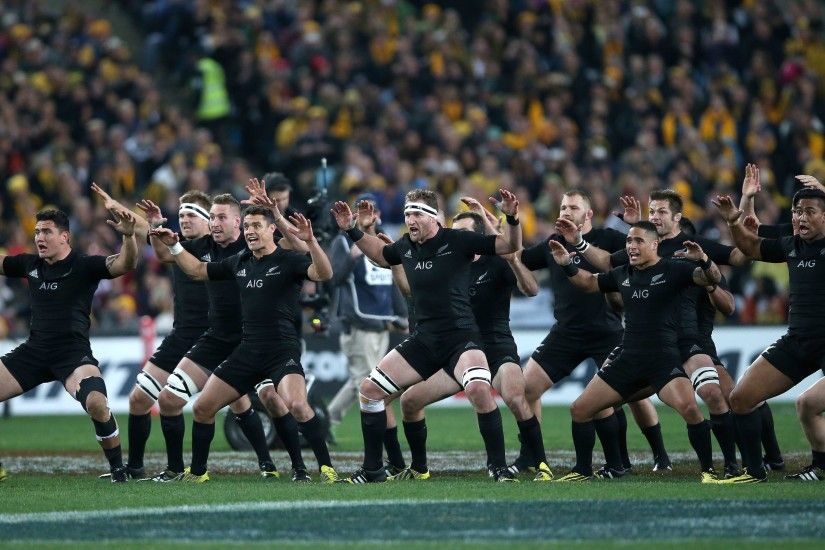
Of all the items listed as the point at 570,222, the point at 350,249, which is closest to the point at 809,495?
the point at 570,222

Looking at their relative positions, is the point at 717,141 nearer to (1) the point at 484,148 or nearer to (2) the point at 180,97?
(1) the point at 484,148

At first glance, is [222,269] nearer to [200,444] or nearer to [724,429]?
[200,444]

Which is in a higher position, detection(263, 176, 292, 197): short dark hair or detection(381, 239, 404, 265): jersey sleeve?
detection(263, 176, 292, 197): short dark hair

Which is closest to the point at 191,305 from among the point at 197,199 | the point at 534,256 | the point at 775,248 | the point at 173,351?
the point at 173,351

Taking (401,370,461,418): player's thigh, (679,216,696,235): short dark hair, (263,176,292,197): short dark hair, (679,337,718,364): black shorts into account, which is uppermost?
(263,176,292,197): short dark hair

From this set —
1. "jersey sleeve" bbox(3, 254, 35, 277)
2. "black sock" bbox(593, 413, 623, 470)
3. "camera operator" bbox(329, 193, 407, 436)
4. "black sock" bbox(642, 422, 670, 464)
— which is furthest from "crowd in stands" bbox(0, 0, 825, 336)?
"black sock" bbox(593, 413, 623, 470)

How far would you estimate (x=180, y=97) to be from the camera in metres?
29.1

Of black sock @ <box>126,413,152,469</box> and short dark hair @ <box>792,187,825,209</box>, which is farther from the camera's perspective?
black sock @ <box>126,413,152,469</box>

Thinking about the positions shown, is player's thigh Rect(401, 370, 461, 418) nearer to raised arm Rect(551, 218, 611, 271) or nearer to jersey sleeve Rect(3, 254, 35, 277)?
raised arm Rect(551, 218, 611, 271)

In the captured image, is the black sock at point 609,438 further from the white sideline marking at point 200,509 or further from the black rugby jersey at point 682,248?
the white sideline marking at point 200,509

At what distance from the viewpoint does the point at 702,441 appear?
42.3 ft

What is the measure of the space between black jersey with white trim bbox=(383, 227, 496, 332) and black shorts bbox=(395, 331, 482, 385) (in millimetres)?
72

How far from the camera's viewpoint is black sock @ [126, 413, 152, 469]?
1395cm

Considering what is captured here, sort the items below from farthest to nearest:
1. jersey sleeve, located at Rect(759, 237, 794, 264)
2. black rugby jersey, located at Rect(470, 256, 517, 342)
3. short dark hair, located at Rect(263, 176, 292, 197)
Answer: short dark hair, located at Rect(263, 176, 292, 197) < black rugby jersey, located at Rect(470, 256, 517, 342) < jersey sleeve, located at Rect(759, 237, 794, 264)
